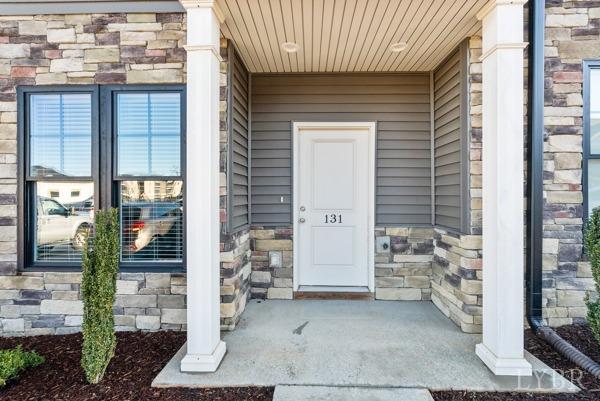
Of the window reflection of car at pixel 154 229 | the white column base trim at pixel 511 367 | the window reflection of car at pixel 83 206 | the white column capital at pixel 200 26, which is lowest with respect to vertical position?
the white column base trim at pixel 511 367

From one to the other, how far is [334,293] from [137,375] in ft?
6.77

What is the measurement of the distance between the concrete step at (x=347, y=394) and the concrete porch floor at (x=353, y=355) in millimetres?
51

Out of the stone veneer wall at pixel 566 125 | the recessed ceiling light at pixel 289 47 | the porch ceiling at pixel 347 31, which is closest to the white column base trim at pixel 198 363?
the porch ceiling at pixel 347 31

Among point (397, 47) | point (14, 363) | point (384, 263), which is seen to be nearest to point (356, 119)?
point (397, 47)

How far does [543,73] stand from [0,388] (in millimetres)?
4617

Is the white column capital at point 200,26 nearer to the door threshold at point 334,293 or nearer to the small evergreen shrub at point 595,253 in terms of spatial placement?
the door threshold at point 334,293

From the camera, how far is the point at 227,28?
2713mm

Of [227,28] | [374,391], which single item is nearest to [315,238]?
[374,391]

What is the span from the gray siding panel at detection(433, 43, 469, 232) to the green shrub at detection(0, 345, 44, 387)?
342 centimetres

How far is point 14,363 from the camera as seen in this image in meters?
2.25

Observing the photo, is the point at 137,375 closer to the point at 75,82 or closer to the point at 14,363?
the point at 14,363

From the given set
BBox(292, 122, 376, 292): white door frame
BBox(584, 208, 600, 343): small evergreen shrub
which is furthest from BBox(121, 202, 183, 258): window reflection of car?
BBox(584, 208, 600, 343): small evergreen shrub

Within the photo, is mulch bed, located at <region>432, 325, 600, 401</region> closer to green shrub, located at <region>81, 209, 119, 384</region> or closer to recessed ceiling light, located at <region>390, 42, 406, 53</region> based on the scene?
→ green shrub, located at <region>81, 209, 119, 384</region>

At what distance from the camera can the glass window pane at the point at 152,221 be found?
303 centimetres
